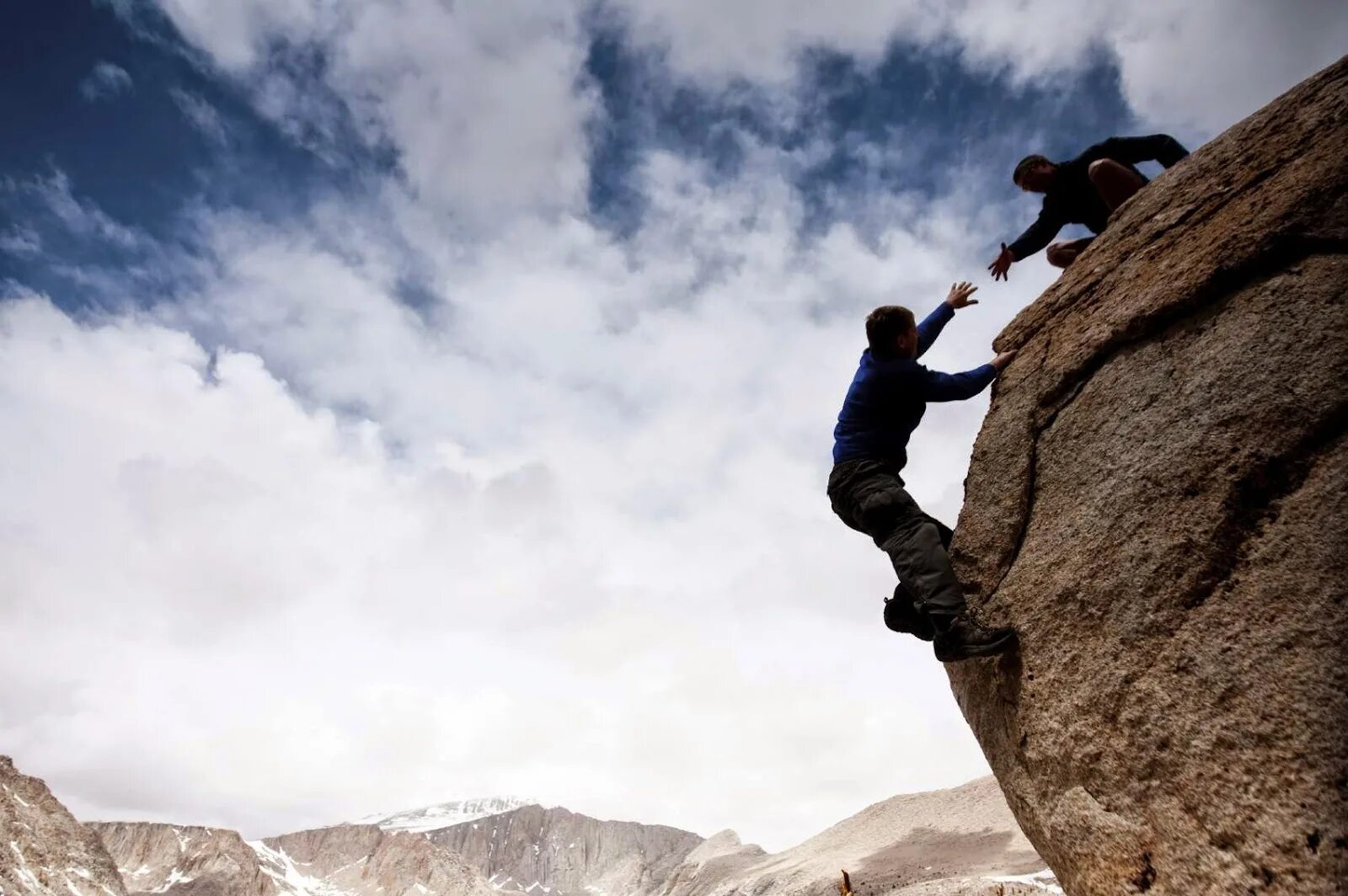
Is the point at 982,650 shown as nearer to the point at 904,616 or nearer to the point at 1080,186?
the point at 904,616

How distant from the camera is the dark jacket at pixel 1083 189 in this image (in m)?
5.61

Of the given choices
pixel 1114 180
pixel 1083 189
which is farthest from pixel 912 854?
pixel 1114 180

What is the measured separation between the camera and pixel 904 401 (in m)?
5.29

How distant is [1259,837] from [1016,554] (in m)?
1.90

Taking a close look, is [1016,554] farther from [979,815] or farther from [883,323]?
[979,815]

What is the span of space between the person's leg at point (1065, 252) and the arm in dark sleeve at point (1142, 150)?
25.1 inches

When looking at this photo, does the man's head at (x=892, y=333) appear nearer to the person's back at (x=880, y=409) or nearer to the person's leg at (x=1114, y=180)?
the person's back at (x=880, y=409)

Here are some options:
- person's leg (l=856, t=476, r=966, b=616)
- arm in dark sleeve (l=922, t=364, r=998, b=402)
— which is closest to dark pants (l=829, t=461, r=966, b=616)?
person's leg (l=856, t=476, r=966, b=616)

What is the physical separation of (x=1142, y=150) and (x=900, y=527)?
143 inches

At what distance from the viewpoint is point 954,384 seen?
17.2 ft

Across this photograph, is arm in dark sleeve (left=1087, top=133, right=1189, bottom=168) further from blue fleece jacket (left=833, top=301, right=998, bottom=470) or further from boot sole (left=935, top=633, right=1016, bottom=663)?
boot sole (left=935, top=633, right=1016, bottom=663)

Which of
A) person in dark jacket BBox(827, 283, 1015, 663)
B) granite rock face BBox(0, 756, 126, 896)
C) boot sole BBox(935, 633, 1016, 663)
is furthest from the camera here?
granite rock face BBox(0, 756, 126, 896)

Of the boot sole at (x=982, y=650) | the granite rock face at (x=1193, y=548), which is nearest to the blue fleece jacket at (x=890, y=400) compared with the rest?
the granite rock face at (x=1193, y=548)

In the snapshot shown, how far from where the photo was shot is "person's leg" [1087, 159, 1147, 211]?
→ 220 inches
